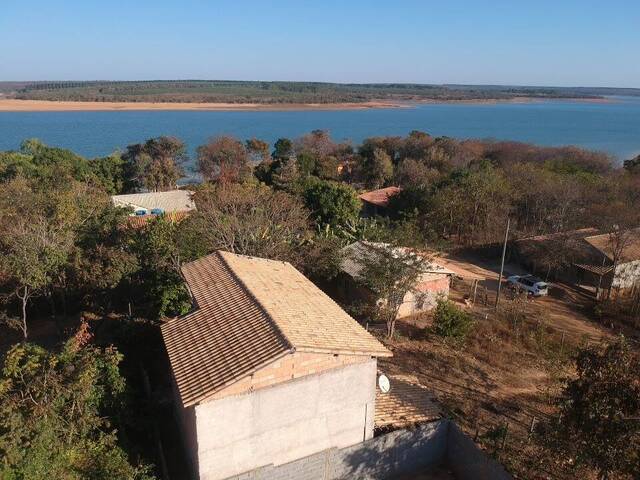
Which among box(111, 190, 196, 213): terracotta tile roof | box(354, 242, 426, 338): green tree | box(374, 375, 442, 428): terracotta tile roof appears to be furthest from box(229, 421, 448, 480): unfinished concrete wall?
box(111, 190, 196, 213): terracotta tile roof

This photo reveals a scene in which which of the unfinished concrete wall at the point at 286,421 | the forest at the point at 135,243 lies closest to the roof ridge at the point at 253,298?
the unfinished concrete wall at the point at 286,421

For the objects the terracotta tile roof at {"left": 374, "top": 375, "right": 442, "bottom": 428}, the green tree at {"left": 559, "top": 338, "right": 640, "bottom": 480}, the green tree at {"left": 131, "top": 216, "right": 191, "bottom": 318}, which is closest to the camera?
the green tree at {"left": 559, "top": 338, "right": 640, "bottom": 480}

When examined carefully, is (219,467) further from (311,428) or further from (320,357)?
(320,357)

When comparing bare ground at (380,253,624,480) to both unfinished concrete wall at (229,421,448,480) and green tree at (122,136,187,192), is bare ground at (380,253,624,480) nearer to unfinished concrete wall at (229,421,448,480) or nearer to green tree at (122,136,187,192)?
unfinished concrete wall at (229,421,448,480)

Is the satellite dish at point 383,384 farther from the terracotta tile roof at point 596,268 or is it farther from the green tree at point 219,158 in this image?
the green tree at point 219,158

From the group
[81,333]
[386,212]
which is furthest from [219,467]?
[386,212]

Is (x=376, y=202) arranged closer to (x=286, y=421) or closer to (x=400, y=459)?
(x=400, y=459)
